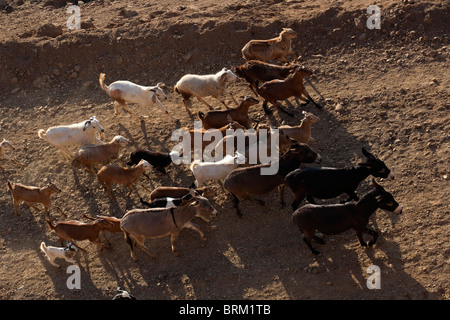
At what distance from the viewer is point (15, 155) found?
14156 mm

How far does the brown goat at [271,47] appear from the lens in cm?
1435

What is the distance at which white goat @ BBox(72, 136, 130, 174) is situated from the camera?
1257 cm

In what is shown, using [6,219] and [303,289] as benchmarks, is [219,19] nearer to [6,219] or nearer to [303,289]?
[6,219]

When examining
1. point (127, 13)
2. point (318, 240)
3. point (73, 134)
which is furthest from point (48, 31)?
point (318, 240)

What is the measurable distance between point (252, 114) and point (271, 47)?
204 cm

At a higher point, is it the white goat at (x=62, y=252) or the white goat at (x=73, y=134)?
the white goat at (x=73, y=134)

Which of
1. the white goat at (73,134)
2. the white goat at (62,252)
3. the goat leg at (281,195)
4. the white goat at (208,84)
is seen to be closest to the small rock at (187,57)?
the white goat at (208,84)

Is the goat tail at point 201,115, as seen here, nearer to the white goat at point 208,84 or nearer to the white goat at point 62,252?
the white goat at point 208,84

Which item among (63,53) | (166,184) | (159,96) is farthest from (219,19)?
(166,184)

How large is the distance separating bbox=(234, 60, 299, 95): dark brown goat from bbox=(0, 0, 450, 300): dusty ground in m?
0.81

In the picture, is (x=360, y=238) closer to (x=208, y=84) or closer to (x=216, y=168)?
(x=216, y=168)

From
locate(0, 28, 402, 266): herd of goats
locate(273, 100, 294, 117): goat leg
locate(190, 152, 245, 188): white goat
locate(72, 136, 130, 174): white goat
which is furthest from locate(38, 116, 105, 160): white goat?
locate(273, 100, 294, 117): goat leg

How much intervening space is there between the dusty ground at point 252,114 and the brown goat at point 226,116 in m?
0.88

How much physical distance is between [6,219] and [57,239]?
1.63 meters
